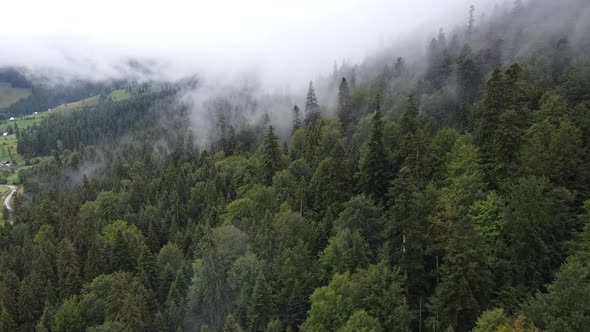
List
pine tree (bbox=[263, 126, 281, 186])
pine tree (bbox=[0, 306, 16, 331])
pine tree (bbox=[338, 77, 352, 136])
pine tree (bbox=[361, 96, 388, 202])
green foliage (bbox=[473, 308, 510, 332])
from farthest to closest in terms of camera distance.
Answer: pine tree (bbox=[338, 77, 352, 136]) < pine tree (bbox=[263, 126, 281, 186]) < pine tree (bbox=[0, 306, 16, 331]) < pine tree (bbox=[361, 96, 388, 202]) < green foliage (bbox=[473, 308, 510, 332])

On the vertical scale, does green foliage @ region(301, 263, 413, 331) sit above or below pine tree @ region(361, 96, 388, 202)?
below

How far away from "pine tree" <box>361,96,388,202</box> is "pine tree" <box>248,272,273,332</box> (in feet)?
78.5

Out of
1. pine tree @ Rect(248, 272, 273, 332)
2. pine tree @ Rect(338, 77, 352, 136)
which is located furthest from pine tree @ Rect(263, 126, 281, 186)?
pine tree @ Rect(248, 272, 273, 332)

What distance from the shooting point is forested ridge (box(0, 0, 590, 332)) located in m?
46.1

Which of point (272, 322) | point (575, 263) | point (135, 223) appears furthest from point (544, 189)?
point (135, 223)

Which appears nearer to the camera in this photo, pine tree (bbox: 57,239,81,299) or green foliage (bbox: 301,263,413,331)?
green foliage (bbox: 301,263,413,331)

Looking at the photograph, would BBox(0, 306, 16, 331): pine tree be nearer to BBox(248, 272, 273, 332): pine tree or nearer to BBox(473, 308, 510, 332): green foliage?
BBox(248, 272, 273, 332): pine tree

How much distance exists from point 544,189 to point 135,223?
322 feet

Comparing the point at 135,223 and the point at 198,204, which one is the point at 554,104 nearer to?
the point at 198,204

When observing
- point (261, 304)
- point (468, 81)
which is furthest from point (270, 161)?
point (468, 81)

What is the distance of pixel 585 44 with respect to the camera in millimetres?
87562

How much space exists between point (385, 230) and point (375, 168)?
17.2 metres

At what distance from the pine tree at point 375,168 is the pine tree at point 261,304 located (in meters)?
23.9

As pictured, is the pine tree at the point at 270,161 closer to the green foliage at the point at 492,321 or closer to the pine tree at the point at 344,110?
the pine tree at the point at 344,110
